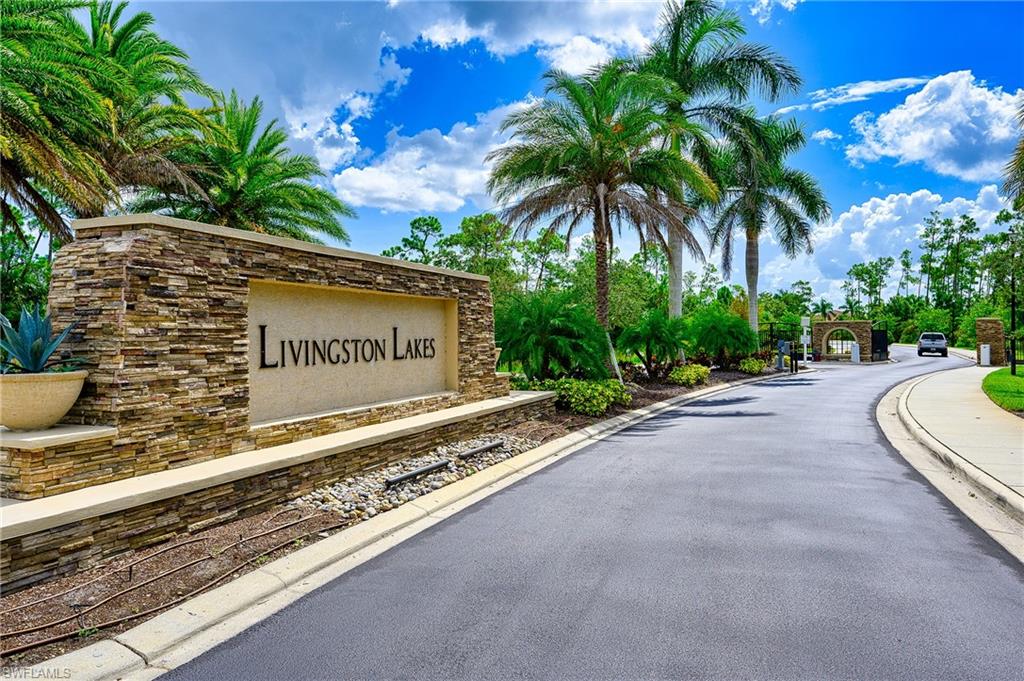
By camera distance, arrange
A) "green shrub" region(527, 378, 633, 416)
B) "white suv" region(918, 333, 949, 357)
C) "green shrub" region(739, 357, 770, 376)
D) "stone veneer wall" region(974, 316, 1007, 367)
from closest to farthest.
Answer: "green shrub" region(527, 378, 633, 416), "green shrub" region(739, 357, 770, 376), "stone veneer wall" region(974, 316, 1007, 367), "white suv" region(918, 333, 949, 357)

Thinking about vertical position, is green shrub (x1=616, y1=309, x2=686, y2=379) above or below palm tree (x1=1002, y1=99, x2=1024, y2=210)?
below

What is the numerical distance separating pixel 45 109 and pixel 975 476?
16919 millimetres

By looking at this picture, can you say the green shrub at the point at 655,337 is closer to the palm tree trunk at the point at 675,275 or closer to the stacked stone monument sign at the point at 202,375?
the palm tree trunk at the point at 675,275

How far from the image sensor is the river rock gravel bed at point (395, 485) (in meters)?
6.65

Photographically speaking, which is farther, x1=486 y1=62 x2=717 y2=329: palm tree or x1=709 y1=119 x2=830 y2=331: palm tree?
x1=709 y1=119 x2=830 y2=331: palm tree

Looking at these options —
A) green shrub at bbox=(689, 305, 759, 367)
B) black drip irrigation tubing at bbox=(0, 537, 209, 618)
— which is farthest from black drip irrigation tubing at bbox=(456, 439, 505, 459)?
green shrub at bbox=(689, 305, 759, 367)

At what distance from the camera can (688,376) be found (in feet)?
70.4

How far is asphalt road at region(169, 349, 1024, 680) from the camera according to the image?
375 centimetres

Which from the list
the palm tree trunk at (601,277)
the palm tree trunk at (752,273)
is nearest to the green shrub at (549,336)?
the palm tree trunk at (601,277)

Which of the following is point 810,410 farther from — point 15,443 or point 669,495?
point 15,443

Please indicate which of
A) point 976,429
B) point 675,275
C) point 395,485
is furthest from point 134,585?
point 675,275

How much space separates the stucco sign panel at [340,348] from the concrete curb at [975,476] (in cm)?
753

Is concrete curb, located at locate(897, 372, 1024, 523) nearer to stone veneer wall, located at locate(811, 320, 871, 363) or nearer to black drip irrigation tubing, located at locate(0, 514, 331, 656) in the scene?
→ black drip irrigation tubing, located at locate(0, 514, 331, 656)

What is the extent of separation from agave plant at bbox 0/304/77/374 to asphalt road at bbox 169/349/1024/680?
3230 millimetres
